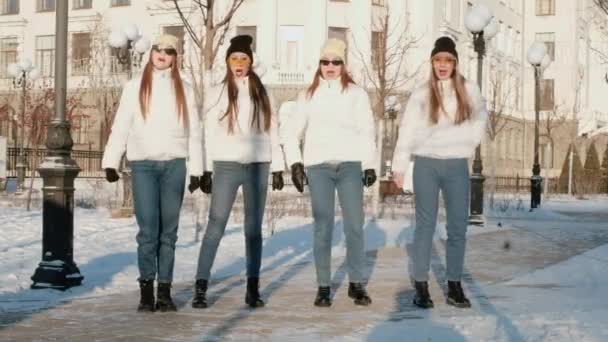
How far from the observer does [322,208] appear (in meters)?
6.54

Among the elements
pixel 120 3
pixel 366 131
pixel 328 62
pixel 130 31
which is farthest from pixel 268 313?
pixel 120 3

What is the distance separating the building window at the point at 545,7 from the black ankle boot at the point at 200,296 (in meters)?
56.8

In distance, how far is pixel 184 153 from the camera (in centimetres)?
625

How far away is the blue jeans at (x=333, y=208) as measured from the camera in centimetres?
652

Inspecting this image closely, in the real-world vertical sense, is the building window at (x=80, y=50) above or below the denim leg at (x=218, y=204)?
above

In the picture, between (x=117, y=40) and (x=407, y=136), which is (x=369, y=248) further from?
(x=117, y=40)

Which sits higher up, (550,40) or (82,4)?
(82,4)

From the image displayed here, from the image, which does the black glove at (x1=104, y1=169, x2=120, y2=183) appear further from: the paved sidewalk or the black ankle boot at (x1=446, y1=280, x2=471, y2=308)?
the black ankle boot at (x1=446, y1=280, x2=471, y2=308)

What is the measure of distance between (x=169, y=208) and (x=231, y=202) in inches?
19.0

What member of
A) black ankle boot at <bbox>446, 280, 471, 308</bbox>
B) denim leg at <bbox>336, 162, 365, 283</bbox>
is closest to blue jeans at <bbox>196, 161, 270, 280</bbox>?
denim leg at <bbox>336, 162, 365, 283</bbox>

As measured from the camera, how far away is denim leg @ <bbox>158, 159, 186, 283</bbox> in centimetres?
620

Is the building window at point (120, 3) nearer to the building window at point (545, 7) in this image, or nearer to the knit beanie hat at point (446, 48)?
the building window at point (545, 7)

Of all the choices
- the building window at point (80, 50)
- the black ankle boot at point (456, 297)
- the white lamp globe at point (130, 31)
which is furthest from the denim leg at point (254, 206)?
the building window at point (80, 50)

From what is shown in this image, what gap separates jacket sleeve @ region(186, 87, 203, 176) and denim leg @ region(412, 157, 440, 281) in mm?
1550
